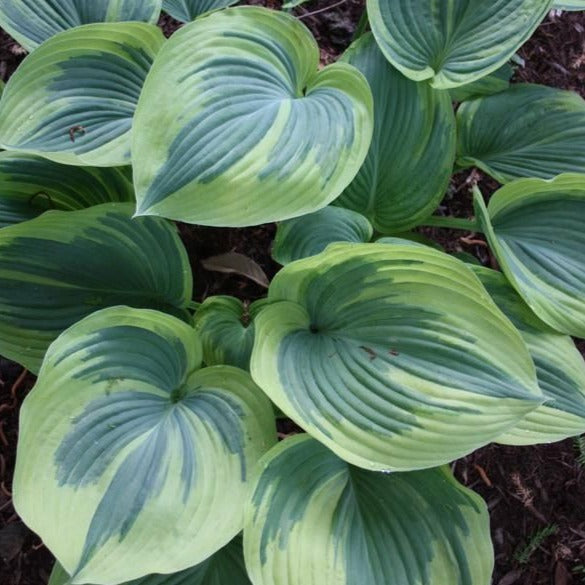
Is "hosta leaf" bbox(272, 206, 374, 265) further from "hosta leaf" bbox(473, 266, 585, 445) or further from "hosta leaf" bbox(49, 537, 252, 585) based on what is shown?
"hosta leaf" bbox(49, 537, 252, 585)

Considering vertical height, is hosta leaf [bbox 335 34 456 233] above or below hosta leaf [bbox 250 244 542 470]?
above

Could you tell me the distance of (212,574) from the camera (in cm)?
105

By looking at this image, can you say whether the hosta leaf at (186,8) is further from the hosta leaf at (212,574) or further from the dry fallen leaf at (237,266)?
the hosta leaf at (212,574)

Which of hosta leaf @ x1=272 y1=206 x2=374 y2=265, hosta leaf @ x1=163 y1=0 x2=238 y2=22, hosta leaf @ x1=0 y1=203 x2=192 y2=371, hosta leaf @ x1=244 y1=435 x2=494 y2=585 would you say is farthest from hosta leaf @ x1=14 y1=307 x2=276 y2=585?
hosta leaf @ x1=163 y1=0 x2=238 y2=22

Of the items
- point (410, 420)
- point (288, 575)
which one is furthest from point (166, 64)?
point (288, 575)

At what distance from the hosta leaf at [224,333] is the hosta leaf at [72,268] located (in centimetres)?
8

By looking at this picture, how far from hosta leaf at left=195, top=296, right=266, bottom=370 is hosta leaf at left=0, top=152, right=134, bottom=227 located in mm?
264

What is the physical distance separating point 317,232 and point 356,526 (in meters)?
0.50

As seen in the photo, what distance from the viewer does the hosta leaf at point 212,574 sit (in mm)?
1024

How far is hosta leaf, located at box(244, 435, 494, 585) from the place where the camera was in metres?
0.92

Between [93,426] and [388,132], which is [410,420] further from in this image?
[388,132]

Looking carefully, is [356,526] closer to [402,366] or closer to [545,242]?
[402,366]

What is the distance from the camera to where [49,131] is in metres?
1.06

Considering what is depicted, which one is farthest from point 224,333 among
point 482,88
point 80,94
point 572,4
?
point 572,4
